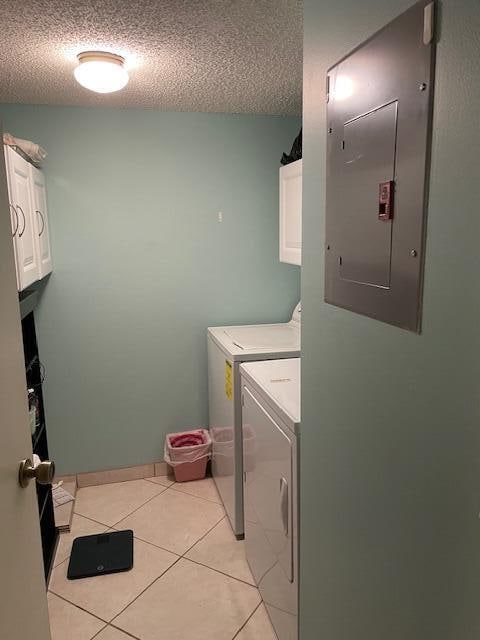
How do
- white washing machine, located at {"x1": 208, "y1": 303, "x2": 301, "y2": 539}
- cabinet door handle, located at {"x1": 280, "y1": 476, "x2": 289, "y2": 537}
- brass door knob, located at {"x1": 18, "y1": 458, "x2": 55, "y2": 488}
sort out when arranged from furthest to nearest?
white washing machine, located at {"x1": 208, "y1": 303, "x2": 301, "y2": 539}
cabinet door handle, located at {"x1": 280, "y1": 476, "x2": 289, "y2": 537}
brass door knob, located at {"x1": 18, "y1": 458, "x2": 55, "y2": 488}

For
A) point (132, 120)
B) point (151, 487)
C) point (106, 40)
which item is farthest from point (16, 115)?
point (151, 487)

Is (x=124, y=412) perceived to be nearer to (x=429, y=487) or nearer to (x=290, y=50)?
(x=290, y=50)

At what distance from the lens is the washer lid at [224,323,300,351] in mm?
2506

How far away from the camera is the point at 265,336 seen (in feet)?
9.07

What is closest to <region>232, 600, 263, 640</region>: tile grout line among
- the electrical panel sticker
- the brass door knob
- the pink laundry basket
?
the electrical panel sticker

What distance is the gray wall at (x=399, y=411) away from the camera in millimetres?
758

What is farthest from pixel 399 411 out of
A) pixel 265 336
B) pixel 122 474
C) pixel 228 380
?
pixel 122 474

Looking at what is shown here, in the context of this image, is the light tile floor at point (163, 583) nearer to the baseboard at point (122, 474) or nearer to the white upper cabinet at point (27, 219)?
the baseboard at point (122, 474)

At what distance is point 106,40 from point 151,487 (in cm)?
249

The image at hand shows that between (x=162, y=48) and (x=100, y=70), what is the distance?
286mm

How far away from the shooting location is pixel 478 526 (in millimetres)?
752

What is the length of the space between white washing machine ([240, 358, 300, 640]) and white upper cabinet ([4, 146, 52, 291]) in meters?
1.09

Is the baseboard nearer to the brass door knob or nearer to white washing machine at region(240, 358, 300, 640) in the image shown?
white washing machine at region(240, 358, 300, 640)

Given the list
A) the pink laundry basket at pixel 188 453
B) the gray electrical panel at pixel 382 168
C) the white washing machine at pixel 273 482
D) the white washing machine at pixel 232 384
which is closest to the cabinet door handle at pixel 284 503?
the white washing machine at pixel 273 482
